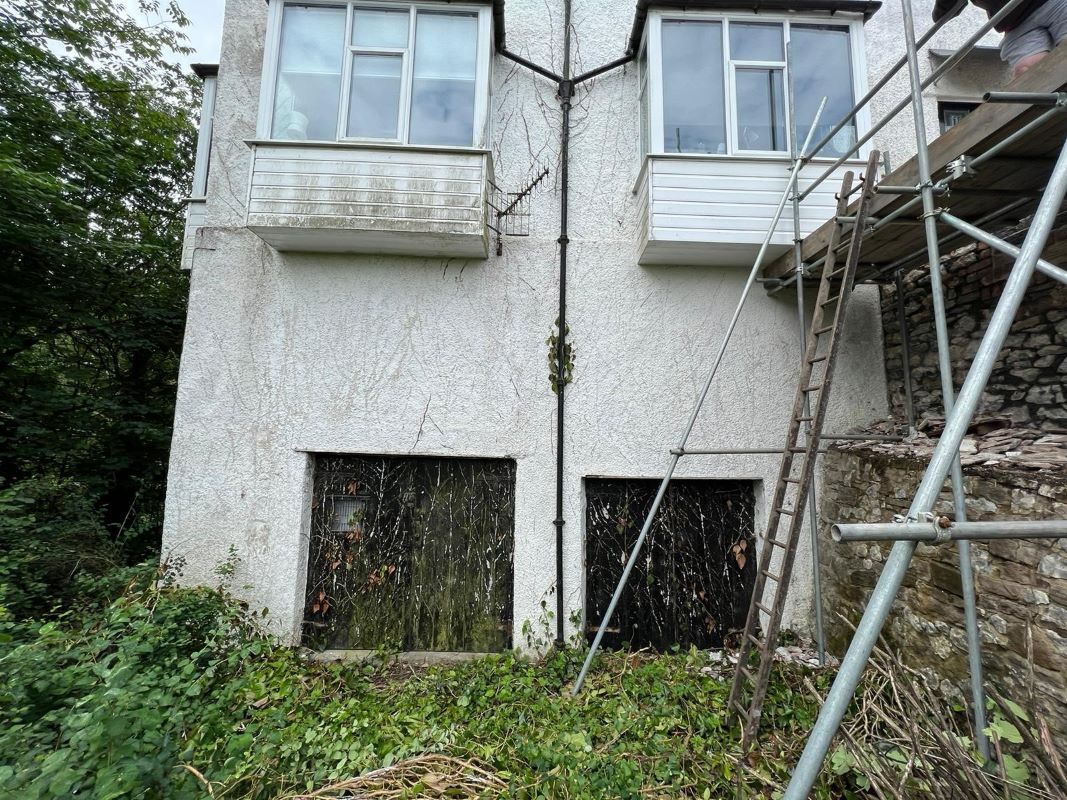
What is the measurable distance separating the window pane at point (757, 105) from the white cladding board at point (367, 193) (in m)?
2.62

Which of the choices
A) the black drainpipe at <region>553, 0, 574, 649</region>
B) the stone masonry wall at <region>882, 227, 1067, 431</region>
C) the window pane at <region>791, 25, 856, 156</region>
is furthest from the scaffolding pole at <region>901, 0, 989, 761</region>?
the black drainpipe at <region>553, 0, 574, 649</region>

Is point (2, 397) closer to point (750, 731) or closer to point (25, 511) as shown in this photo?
point (25, 511)

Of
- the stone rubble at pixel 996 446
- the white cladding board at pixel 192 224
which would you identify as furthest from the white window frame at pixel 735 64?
the white cladding board at pixel 192 224

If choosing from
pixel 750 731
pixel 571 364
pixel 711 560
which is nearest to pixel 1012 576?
pixel 750 731

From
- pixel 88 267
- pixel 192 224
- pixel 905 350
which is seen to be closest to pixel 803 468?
pixel 905 350

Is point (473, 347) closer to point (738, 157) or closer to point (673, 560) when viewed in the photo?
point (673, 560)

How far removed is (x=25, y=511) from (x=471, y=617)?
4905 mm

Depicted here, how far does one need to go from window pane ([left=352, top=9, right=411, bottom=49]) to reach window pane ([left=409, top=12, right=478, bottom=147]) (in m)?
0.15

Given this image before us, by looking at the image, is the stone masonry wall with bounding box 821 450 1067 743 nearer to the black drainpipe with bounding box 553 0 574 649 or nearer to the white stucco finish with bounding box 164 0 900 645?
the white stucco finish with bounding box 164 0 900 645

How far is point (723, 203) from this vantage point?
3963 millimetres

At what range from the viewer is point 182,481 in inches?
157

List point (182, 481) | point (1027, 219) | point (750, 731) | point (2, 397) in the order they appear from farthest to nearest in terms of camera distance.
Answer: point (2, 397), point (182, 481), point (1027, 219), point (750, 731)

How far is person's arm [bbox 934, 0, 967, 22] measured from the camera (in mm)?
2698

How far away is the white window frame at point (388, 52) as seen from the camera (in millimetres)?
4062
